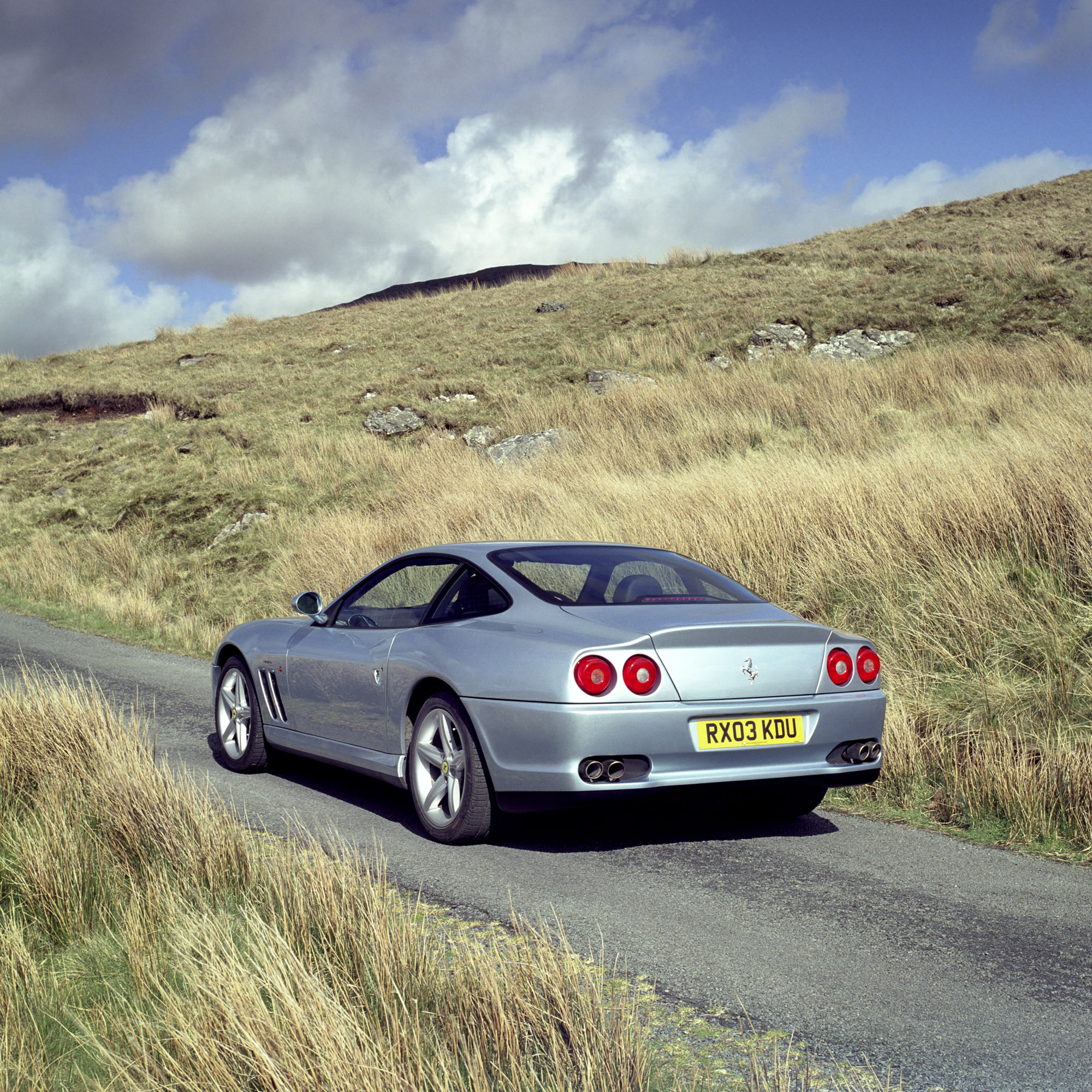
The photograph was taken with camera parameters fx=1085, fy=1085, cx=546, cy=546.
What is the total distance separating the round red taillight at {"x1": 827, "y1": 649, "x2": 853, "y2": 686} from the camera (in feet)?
16.9

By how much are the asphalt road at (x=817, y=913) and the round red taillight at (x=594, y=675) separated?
0.81m

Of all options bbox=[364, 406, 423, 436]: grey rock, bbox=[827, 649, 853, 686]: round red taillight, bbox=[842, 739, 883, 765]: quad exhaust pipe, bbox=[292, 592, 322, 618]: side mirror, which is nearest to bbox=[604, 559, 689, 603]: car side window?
bbox=[827, 649, 853, 686]: round red taillight

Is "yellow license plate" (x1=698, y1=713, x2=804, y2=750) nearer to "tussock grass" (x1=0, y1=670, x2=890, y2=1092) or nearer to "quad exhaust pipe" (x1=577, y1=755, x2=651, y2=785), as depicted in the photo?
"quad exhaust pipe" (x1=577, y1=755, x2=651, y2=785)

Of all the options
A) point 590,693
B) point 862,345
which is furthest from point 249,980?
point 862,345

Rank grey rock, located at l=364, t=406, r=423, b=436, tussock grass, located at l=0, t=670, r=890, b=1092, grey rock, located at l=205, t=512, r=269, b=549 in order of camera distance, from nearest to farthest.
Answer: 1. tussock grass, located at l=0, t=670, r=890, b=1092
2. grey rock, located at l=205, t=512, r=269, b=549
3. grey rock, located at l=364, t=406, r=423, b=436

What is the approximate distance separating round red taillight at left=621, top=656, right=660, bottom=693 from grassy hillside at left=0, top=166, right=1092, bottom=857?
2.03 meters

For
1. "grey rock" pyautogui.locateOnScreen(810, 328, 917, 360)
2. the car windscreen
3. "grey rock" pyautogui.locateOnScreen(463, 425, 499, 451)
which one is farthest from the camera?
"grey rock" pyautogui.locateOnScreen(810, 328, 917, 360)

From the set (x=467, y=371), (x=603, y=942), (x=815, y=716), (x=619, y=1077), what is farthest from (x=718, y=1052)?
(x=467, y=371)

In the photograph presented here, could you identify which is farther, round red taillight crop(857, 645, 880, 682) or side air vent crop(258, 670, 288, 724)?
side air vent crop(258, 670, 288, 724)

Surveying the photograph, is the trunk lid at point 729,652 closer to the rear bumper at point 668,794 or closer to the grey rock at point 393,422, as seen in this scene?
the rear bumper at point 668,794

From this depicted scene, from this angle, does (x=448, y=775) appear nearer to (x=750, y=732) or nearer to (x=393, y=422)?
(x=750, y=732)

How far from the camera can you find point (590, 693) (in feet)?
15.4

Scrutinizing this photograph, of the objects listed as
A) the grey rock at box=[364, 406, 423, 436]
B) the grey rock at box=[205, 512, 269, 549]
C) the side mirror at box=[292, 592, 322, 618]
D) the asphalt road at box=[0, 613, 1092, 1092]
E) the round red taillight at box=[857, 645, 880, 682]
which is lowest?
the asphalt road at box=[0, 613, 1092, 1092]

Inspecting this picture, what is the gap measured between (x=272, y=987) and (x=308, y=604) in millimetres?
4203
